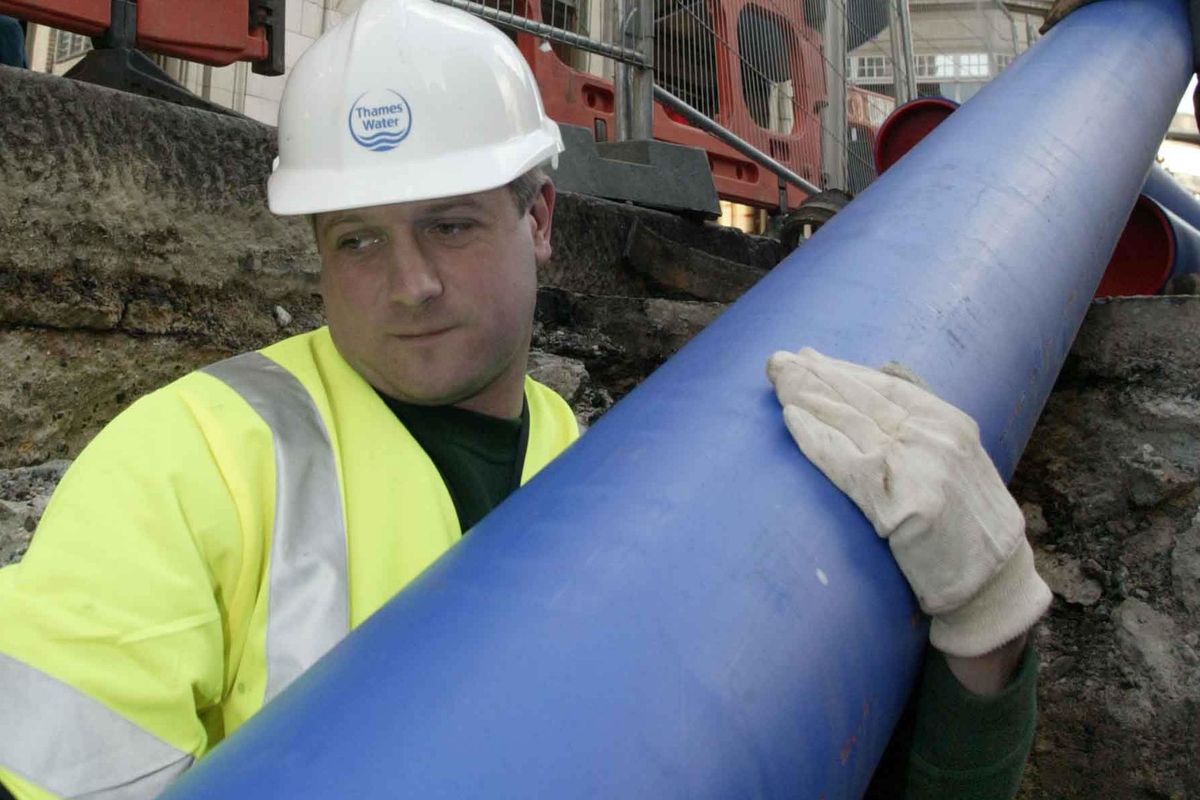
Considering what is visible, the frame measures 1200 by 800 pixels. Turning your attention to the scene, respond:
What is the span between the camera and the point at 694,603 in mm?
907

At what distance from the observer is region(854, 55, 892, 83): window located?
19.9 ft

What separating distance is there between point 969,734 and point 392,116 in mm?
1037

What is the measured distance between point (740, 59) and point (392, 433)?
414 cm

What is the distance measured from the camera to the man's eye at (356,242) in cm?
145

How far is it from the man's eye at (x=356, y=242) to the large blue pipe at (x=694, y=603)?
470mm

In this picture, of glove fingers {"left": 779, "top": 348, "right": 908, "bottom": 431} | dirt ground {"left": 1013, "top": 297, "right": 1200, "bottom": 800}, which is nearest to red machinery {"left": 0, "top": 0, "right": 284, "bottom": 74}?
glove fingers {"left": 779, "top": 348, "right": 908, "bottom": 431}

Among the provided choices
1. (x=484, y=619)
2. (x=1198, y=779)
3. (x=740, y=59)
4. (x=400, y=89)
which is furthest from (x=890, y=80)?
(x=484, y=619)

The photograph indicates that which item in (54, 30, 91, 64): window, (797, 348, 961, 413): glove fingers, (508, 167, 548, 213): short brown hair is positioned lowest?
(797, 348, 961, 413): glove fingers

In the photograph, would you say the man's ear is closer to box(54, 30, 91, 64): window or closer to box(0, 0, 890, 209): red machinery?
box(0, 0, 890, 209): red machinery

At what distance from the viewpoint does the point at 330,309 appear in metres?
1.46

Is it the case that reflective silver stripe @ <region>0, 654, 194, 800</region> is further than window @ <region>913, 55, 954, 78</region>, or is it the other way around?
window @ <region>913, 55, 954, 78</region>

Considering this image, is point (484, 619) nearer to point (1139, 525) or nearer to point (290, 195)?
point (290, 195)

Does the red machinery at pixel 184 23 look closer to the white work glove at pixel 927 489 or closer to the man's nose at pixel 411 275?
the man's nose at pixel 411 275

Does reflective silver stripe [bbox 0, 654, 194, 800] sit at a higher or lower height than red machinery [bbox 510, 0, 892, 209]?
lower
